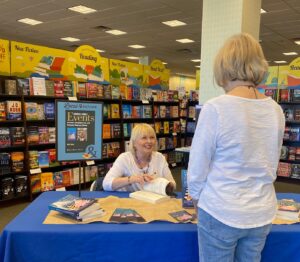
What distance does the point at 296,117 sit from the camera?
22.7 ft

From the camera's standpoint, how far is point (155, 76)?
7875mm

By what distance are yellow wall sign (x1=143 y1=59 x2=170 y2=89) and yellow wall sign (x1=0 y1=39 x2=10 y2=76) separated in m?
3.31

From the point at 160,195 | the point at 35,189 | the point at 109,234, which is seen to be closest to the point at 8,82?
the point at 35,189

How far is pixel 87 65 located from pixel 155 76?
7.86ft

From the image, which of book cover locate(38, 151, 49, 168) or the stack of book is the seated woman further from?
book cover locate(38, 151, 49, 168)

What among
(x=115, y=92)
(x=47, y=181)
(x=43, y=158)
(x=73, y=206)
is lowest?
(x=47, y=181)

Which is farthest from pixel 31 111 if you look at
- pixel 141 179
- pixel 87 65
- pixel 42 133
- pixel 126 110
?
pixel 141 179

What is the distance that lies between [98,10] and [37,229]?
6.81m

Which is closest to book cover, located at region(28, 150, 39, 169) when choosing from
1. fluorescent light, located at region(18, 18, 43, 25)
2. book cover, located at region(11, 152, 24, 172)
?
book cover, located at region(11, 152, 24, 172)

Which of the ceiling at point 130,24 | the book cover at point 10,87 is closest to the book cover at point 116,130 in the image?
the book cover at point 10,87

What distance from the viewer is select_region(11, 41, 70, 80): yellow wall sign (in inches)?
197

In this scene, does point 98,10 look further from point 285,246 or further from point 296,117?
point 285,246

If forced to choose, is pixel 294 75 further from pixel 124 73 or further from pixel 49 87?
pixel 49 87

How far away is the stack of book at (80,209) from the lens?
182cm
